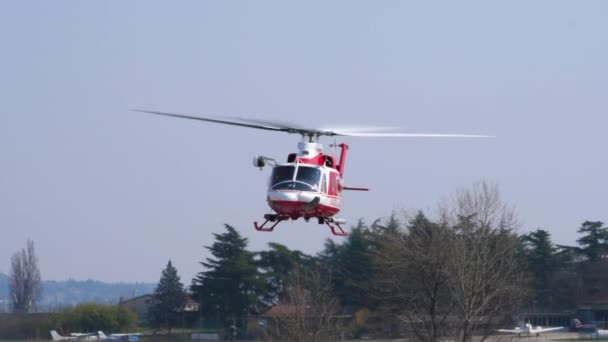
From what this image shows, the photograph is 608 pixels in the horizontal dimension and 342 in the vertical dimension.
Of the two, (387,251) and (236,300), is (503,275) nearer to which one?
(387,251)

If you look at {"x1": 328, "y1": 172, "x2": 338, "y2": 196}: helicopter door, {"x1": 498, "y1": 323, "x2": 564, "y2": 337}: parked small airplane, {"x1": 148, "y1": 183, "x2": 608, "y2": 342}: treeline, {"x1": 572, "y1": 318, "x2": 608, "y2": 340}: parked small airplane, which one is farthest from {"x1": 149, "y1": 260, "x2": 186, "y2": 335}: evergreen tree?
{"x1": 328, "y1": 172, "x2": 338, "y2": 196}: helicopter door

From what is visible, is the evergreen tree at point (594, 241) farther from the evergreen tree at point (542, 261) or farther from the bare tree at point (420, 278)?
the bare tree at point (420, 278)

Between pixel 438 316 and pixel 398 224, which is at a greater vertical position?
pixel 398 224

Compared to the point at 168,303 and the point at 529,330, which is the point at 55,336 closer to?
the point at 168,303

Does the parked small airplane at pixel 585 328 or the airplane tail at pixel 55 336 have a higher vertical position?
the parked small airplane at pixel 585 328

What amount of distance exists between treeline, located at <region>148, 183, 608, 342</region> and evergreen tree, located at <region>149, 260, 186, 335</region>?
37 cm

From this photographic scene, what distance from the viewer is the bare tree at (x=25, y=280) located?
123 m

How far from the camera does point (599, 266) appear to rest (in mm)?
86125

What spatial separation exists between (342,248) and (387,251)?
31.0 ft

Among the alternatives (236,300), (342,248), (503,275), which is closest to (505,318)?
(503,275)

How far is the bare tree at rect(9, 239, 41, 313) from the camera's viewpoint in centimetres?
12312

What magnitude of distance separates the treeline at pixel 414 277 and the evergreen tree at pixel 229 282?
0.07 metres

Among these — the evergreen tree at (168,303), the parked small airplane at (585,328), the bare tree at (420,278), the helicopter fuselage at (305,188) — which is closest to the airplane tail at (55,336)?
the evergreen tree at (168,303)

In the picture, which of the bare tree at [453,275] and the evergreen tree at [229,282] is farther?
the evergreen tree at [229,282]
